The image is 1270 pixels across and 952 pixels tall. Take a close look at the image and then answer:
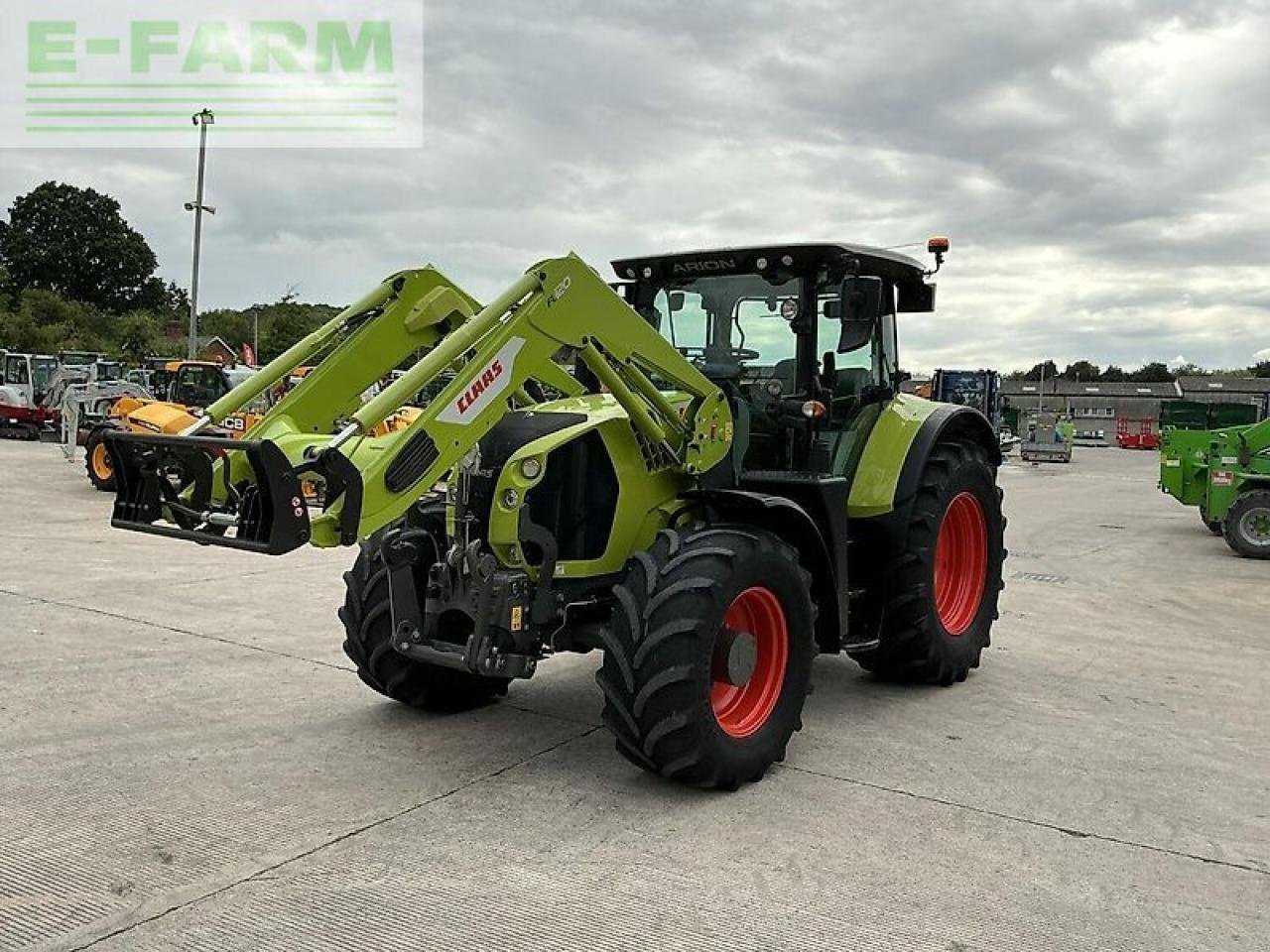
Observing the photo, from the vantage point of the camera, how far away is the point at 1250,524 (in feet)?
43.7

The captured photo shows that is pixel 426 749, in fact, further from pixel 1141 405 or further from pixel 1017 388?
pixel 1017 388

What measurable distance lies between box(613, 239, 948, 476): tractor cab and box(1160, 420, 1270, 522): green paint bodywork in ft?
30.8

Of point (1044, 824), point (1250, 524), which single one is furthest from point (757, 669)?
point (1250, 524)

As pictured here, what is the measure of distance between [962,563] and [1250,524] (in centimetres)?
825

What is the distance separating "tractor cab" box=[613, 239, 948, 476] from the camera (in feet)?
18.6

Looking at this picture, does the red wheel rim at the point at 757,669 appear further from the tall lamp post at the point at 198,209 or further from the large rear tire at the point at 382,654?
the tall lamp post at the point at 198,209

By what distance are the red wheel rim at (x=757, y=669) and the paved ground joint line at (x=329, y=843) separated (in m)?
0.84

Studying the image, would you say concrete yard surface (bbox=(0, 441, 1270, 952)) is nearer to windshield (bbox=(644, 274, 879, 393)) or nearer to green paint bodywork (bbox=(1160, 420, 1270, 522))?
windshield (bbox=(644, 274, 879, 393))

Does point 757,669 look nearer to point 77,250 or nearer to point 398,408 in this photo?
point 398,408

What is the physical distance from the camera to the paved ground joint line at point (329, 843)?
3312 millimetres

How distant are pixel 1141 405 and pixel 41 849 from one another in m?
80.7

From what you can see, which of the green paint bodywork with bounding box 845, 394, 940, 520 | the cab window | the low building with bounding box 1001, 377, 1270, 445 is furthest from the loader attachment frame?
the low building with bounding box 1001, 377, 1270, 445

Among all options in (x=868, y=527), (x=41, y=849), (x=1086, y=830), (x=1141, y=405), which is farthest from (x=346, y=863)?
(x=1141, y=405)

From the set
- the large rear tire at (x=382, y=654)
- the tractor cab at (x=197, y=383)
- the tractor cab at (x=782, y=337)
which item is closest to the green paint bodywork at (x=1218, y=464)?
the tractor cab at (x=782, y=337)
